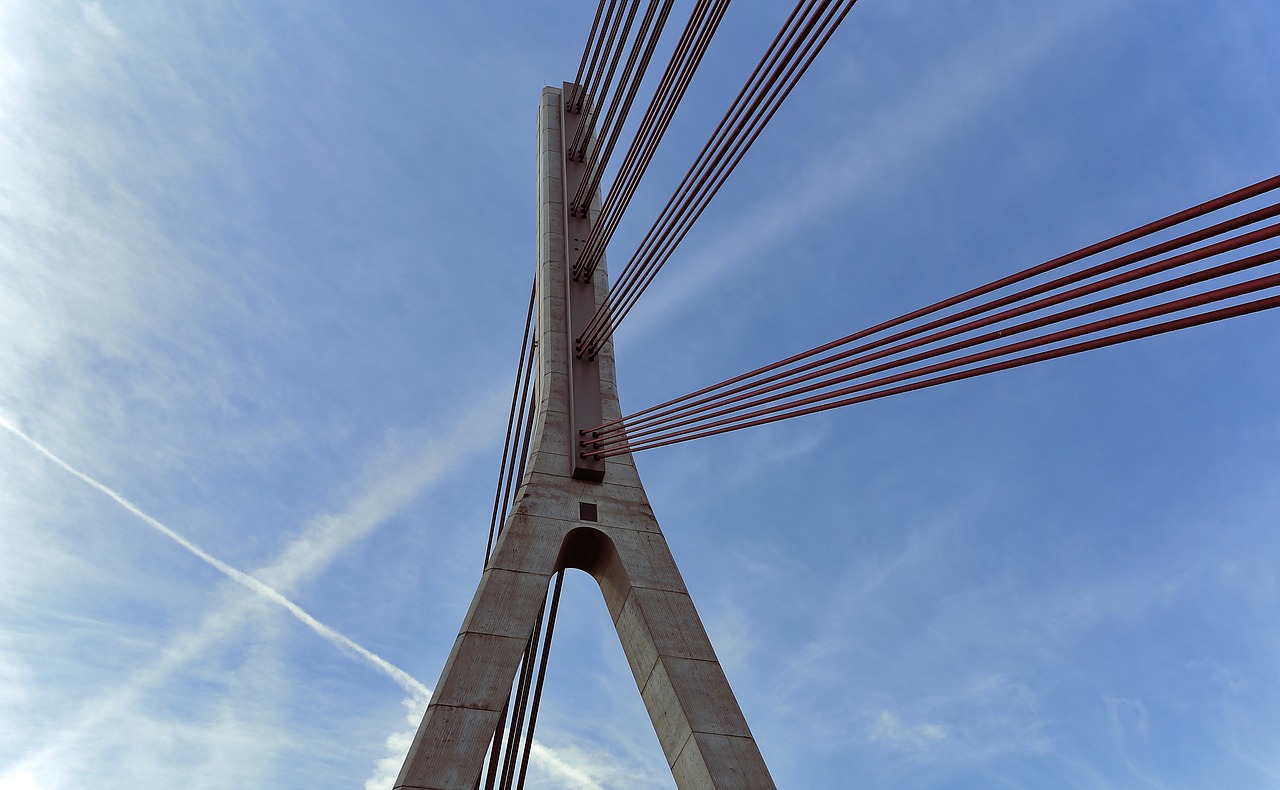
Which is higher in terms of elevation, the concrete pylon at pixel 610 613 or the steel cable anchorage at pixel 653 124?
the steel cable anchorage at pixel 653 124

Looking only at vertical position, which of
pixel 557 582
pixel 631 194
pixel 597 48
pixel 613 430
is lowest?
pixel 557 582

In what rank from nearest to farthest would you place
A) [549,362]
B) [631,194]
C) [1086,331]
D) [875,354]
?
1. [1086,331]
2. [875,354]
3. [631,194]
4. [549,362]

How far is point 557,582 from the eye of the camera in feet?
31.6

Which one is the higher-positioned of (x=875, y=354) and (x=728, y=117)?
(x=728, y=117)

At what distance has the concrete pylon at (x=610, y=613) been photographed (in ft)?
24.0

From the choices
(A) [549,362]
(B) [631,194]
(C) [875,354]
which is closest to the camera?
(C) [875,354]

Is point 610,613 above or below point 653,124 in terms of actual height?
below

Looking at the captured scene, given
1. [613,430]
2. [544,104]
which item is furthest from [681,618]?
[544,104]

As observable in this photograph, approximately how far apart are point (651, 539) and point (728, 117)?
13.3ft

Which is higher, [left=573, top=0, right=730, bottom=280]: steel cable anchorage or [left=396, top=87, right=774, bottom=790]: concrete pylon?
[left=573, top=0, right=730, bottom=280]: steel cable anchorage

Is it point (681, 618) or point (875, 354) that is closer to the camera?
point (875, 354)

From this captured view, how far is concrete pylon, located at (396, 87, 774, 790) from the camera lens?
288 inches

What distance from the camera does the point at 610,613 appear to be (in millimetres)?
9367

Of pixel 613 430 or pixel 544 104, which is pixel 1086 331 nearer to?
pixel 613 430
